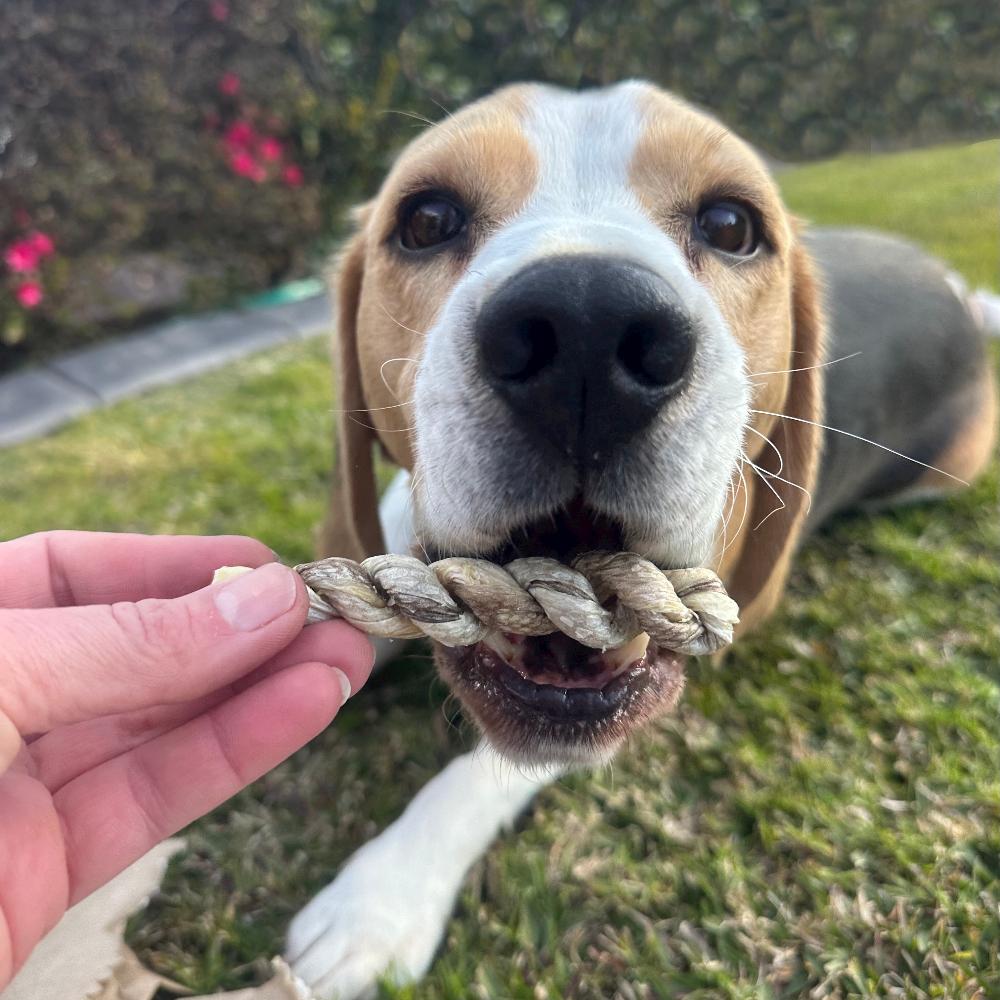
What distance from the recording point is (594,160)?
1.97m

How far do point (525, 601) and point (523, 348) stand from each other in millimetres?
419

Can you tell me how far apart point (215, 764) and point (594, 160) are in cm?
160

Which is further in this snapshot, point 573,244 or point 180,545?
point 180,545

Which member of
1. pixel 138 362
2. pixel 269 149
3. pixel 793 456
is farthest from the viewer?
pixel 269 149

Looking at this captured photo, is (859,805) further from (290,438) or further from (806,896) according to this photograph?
(290,438)

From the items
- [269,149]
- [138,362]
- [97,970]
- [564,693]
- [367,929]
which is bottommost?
[138,362]

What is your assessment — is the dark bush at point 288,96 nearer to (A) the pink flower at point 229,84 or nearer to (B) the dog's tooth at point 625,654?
(A) the pink flower at point 229,84

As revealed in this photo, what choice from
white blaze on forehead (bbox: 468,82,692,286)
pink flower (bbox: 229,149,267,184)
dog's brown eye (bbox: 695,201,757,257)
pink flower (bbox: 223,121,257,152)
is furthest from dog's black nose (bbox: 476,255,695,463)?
pink flower (bbox: 223,121,257,152)

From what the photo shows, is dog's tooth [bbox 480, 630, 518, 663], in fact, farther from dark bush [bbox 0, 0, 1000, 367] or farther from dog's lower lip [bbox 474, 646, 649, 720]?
dark bush [bbox 0, 0, 1000, 367]

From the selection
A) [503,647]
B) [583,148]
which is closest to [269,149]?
[583,148]

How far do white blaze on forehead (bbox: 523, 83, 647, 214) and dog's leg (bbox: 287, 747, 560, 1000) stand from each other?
1382mm

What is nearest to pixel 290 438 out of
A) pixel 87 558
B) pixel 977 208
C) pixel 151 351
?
pixel 151 351

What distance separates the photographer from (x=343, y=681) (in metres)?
1.39

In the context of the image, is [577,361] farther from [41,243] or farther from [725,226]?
[41,243]
